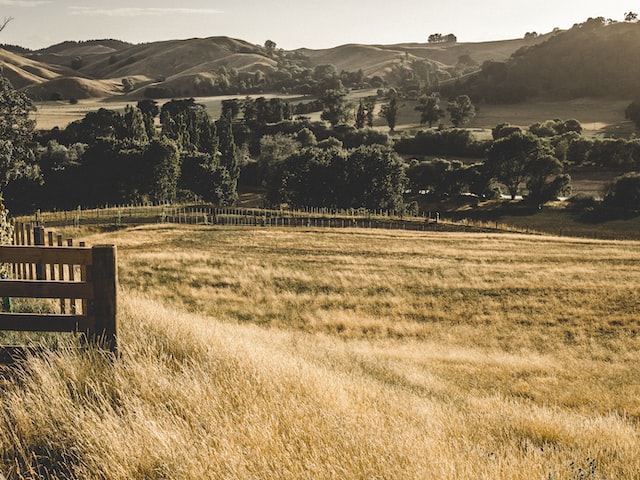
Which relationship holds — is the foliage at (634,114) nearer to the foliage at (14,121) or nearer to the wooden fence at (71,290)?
the foliage at (14,121)

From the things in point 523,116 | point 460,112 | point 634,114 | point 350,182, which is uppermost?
point 523,116

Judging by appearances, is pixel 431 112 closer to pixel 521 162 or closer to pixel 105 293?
pixel 521 162

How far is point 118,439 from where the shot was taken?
17.7 feet

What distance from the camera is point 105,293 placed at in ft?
23.7

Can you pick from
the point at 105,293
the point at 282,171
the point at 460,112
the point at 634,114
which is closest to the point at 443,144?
the point at 460,112

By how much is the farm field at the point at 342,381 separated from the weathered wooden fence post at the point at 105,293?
1.17 feet

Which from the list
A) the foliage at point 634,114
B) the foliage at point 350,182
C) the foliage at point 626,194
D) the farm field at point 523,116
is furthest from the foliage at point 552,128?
the foliage at point 350,182

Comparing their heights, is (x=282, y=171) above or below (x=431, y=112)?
below

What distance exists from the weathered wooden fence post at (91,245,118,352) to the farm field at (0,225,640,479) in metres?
0.36

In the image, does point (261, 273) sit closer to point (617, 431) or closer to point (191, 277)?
point (191, 277)

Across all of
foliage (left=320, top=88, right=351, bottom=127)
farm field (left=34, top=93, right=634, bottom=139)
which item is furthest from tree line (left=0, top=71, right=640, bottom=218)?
foliage (left=320, top=88, right=351, bottom=127)

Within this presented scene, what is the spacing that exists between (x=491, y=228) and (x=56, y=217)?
184 feet

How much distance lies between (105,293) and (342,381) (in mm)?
4139

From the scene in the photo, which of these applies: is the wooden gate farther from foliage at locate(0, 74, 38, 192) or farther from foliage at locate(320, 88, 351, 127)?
foliage at locate(320, 88, 351, 127)
